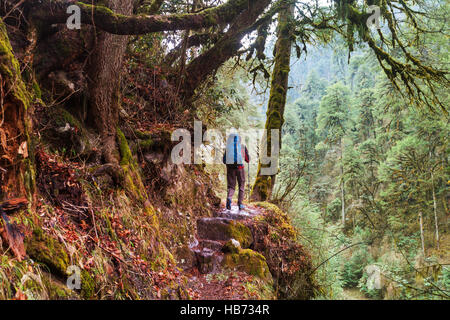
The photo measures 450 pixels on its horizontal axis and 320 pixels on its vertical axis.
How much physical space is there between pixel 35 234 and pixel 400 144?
2051 centimetres

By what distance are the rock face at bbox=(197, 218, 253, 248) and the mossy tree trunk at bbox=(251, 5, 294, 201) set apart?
2921 millimetres

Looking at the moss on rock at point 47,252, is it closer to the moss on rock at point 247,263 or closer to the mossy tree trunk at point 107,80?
the mossy tree trunk at point 107,80

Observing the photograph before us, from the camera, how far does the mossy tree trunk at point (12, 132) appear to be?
222 centimetres

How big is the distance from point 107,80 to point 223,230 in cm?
388

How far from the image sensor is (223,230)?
6.34m

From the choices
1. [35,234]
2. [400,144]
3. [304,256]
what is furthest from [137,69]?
[400,144]

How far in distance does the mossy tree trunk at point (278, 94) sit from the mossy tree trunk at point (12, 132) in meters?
7.53

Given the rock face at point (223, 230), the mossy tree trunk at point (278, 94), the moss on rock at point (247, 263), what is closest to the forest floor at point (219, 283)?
the moss on rock at point (247, 263)

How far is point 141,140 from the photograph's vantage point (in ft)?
17.8

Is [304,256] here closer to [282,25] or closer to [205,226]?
[205,226]

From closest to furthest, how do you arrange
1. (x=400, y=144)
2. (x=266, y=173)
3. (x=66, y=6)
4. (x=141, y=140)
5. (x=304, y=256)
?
(x=66, y=6) < (x=141, y=140) < (x=304, y=256) < (x=266, y=173) < (x=400, y=144)

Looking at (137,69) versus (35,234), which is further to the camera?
(137,69)

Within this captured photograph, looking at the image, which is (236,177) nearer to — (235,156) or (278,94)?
(235,156)
